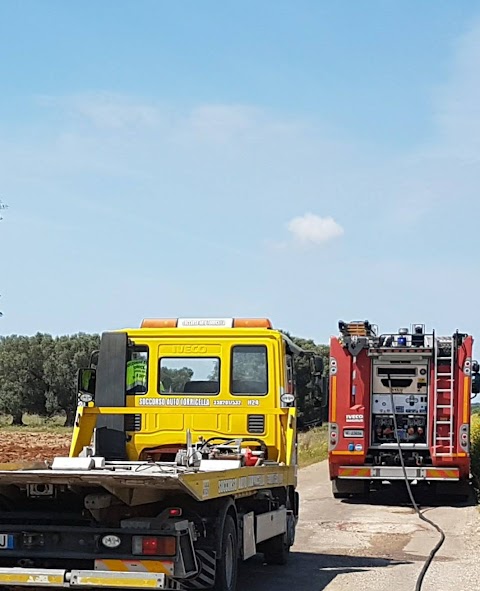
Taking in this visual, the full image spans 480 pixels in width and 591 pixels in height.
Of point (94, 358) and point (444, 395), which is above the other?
point (94, 358)

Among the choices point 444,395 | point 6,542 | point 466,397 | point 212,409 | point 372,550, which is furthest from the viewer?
point 444,395

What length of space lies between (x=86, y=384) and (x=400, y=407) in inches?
329

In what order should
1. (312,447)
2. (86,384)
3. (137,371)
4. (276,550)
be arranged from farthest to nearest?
(312,447) < (86,384) < (137,371) < (276,550)

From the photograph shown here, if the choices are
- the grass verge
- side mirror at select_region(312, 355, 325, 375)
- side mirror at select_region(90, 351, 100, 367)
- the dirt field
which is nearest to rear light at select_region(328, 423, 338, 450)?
side mirror at select_region(312, 355, 325, 375)

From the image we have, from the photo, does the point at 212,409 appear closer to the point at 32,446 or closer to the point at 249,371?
the point at 249,371

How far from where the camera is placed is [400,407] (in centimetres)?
1909

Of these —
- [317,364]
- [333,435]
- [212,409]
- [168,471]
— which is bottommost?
[333,435]

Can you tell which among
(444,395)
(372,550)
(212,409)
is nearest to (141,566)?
(212,409)

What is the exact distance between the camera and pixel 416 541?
14.3 m

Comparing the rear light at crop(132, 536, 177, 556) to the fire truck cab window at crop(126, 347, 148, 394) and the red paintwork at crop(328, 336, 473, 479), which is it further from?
the red paintwork at crop(328, 336, 473, 479)

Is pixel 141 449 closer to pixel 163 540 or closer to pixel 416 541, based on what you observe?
pixel 163 540

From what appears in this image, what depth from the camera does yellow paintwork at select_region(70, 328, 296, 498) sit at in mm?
11695

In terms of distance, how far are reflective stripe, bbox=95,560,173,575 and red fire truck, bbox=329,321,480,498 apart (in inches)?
427

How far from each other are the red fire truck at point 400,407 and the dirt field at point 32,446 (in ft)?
31.6
